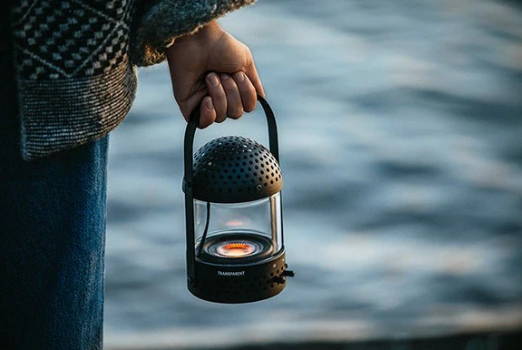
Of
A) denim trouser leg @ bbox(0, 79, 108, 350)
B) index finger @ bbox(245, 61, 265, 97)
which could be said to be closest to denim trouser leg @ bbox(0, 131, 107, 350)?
denim trouser leg @ bbox(0, 79, 108, 350)

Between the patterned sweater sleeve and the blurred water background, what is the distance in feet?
6.10

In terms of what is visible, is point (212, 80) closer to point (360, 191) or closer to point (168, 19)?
point (168, 19)

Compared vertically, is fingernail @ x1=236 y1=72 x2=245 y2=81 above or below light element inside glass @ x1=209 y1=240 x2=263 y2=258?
above

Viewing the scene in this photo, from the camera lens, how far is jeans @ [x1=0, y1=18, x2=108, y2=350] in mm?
1499


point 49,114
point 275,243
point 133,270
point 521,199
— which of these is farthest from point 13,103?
point 521,199

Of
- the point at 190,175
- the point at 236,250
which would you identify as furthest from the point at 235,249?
the point at 190,175

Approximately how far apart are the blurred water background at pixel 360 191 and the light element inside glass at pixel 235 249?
1367 mm

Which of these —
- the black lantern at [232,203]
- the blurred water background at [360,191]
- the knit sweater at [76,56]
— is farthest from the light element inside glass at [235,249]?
the blurred water background at [360,191]

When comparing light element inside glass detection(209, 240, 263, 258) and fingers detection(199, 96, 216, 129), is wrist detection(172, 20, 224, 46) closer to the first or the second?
fingers detection(199, 96, 216, 129)

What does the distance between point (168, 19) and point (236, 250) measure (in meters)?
0.56

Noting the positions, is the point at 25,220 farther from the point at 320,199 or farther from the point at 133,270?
the point at 320,199

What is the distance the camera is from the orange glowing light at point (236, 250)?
1908 millimetres

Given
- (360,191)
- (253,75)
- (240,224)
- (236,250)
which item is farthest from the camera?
(360,191)

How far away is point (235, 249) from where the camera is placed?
194 cm
